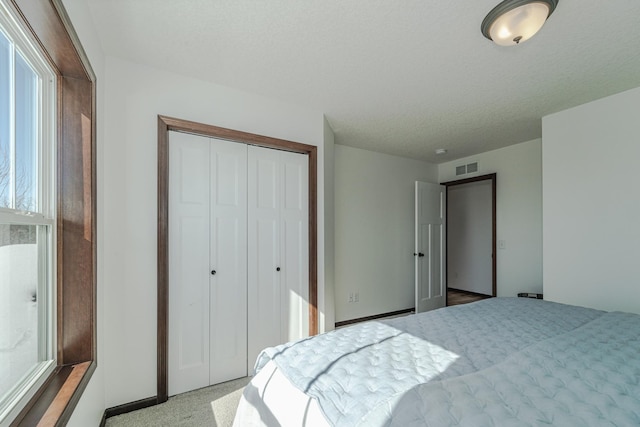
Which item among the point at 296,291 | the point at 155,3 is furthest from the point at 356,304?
the point at 155,3

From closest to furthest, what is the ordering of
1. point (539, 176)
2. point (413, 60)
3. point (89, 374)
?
point (89, 374)
point (413, 60)
point (539, 176)

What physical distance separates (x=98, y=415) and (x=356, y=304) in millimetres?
2828

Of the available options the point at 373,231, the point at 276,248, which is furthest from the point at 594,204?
the point at 276,248

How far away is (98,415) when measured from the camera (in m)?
1.73

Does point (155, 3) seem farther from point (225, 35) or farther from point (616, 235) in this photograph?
point (616, 235)

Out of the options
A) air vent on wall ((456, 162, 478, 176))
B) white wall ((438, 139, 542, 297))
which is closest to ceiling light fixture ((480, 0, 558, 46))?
white wall ((438, 139, 542, 297))

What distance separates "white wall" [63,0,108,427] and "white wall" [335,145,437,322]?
2.52 meters

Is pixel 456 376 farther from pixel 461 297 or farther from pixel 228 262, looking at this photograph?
pixel 461 297

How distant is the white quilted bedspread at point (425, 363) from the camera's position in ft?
2.82

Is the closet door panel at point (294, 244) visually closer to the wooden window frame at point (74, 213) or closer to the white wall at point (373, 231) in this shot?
the white wall at point (373, 231)

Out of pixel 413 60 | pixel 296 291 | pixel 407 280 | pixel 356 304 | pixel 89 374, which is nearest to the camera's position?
pixel 89 374

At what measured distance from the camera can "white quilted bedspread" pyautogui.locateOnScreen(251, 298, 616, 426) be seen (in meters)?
0.86

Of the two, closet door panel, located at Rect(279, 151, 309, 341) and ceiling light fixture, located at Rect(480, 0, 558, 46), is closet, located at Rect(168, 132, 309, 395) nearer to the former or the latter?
closet door panel, located at Rect(279, 151, 309, 341)

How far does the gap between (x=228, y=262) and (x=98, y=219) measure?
93cm
